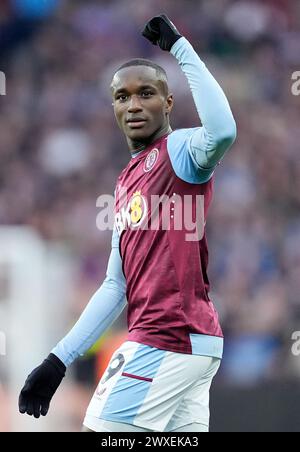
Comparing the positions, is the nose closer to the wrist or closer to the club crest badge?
the club crest badge

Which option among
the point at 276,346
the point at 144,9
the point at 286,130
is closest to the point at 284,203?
the point at 286,130

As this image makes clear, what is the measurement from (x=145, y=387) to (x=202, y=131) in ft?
2.95

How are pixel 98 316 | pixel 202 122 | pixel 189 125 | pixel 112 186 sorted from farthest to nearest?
pixel 189 125, pixel 112 186, pixel 98 316, pixel 202 122

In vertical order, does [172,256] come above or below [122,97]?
below

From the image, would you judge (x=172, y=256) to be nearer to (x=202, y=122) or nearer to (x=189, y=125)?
(x=202, y=122)

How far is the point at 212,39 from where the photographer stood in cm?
1033

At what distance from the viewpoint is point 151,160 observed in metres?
3.54

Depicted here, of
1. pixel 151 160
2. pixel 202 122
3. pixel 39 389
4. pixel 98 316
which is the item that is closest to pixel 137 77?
pixel 151 160

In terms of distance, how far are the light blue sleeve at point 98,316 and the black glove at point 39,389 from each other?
0.25ft

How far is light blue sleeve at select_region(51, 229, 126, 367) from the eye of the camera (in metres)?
3.75

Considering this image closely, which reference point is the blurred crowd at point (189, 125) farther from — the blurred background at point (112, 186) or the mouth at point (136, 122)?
the mouth at point (136, 122)

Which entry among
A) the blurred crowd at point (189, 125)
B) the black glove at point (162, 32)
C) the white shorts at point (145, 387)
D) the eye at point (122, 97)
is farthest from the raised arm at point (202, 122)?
the blurred crowd at point (189, 125)

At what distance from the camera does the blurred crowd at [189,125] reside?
801cm

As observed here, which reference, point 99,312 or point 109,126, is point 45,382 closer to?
point 99,312
